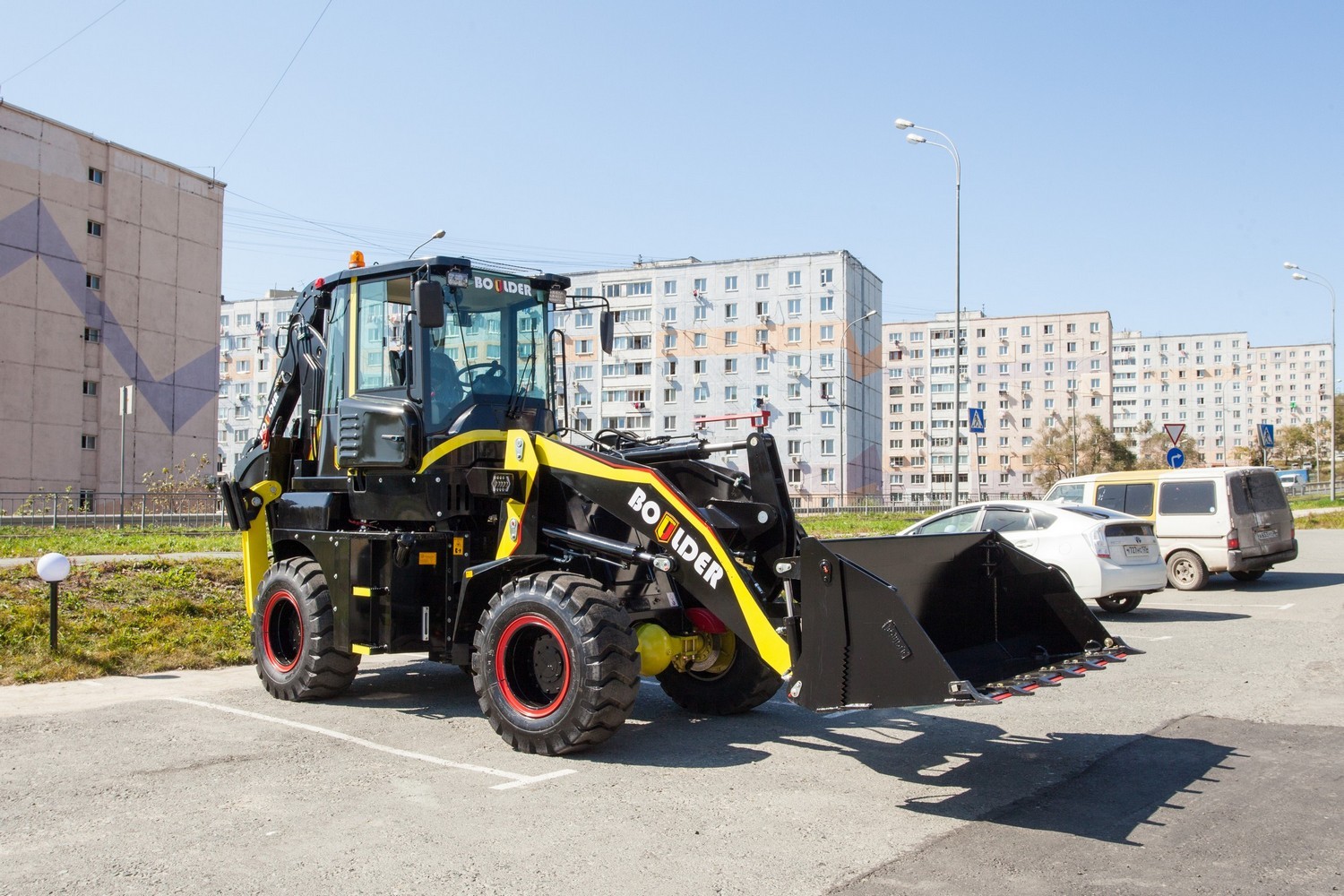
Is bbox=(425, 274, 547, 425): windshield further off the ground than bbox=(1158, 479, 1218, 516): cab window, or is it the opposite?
bbox=(425, 274, 547, 425): windshield

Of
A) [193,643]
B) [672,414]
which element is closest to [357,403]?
[193,643]

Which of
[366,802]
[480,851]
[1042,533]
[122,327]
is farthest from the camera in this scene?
[122,327]

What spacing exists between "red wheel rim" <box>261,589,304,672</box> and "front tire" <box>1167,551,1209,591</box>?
47.5 feet

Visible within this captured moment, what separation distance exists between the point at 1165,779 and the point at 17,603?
10701mm

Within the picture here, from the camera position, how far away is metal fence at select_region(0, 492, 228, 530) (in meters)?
30.2

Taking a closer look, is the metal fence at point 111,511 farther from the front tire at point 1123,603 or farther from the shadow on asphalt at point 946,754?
the shadow on asphalt at point 946,754

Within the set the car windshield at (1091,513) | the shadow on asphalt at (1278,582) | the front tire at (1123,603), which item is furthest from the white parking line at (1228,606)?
the car windshield at (1091,513)

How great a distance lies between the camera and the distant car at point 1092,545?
46.9ft

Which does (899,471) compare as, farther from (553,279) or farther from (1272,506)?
(553,279)

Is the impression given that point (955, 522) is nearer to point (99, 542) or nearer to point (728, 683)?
point (728, 683)

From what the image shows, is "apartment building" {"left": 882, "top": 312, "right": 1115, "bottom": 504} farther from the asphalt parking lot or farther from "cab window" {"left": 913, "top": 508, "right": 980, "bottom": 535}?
the asphalt parking lot

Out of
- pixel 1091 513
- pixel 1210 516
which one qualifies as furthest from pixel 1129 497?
pixel 1091 513

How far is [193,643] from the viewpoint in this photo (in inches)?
428

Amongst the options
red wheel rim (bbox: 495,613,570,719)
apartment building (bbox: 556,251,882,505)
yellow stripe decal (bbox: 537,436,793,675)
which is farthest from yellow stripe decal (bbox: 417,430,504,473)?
apartment building (bbox: 556,251,882,505)
